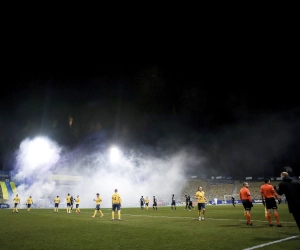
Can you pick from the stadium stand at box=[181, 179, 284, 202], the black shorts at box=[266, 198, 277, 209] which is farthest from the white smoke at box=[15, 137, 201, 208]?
the black shorts at box=[266, 198, 277, 209]

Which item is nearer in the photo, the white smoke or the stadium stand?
the white smoke

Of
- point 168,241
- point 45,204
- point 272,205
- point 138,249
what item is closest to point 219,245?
point 168,241

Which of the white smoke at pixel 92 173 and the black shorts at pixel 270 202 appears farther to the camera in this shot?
the white smoke at pixel 92 173

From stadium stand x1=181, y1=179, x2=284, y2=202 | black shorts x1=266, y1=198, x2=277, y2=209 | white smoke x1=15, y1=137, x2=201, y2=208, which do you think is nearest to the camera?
black shorts x1=266, y1=198, x2=277, y2=209

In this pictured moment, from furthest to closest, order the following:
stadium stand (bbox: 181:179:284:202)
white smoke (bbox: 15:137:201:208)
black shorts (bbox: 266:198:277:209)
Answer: stadium stand (bbox: 181:179:284:202) → white smoke (bbox: 15:137:201:208) → black shorts (bbox: 266:198:277:209)

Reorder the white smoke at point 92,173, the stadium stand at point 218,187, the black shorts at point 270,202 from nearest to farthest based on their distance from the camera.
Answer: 1. the black shorts at point 270,202
2. the white smoke at point 92,173
3. the stadium stand at point 218,187

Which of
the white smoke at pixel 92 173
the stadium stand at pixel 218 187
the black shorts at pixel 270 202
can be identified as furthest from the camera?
the stadium stand at pixel 218 187

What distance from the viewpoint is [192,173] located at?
8562 centimetres

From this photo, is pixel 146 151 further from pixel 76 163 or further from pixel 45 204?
pixel 45 204

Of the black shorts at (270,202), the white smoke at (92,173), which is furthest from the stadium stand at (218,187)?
the black shorts at (270,202)

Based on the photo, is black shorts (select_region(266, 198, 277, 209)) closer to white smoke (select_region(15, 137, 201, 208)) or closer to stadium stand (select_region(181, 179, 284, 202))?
white smoke (select_region(15, 137, 201, 208))

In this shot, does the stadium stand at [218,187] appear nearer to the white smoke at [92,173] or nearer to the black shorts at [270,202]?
the white smoke at [92,173]

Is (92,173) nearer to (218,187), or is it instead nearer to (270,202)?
(218,187)

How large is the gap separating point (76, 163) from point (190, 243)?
55.5 m
